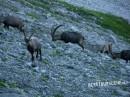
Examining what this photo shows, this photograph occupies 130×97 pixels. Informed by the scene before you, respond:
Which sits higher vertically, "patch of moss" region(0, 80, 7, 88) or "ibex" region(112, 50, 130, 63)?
"patch of moss" region(0, 80, 7, 88)

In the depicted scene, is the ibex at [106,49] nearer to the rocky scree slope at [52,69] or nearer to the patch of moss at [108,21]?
the rocky scree slope at [52,69]

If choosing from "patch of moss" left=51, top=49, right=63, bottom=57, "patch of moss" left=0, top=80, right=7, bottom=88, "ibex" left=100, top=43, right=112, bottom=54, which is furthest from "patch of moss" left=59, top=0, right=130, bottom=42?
"patch of moss" left=0, top=80, right=7, bottom=88

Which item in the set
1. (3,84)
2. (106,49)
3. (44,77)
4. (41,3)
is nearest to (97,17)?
(41,3)

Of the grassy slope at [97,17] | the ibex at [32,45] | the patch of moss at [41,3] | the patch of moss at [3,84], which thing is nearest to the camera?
the patch of moss at [3,84]

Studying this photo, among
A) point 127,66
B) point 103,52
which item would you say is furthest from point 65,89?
point 103,52

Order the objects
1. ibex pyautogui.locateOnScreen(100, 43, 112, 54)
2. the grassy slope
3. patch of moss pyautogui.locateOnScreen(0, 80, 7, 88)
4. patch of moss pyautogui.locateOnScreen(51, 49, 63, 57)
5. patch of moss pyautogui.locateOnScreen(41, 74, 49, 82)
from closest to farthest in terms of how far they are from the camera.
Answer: patch of moss pyautogui.locateOnScreen(0, 80, 7, 88)
patch of moss pyautogui.locateOnScreen(41, 74, 49, 82)
patch of moss pyautogui.locateOnScreen(51, 49, 63, 57)
ibex pyautogui.locateOnScreen(100, 43, 112, 54)
the grassy slope

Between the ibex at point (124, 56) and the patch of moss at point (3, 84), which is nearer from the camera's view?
the patch of moss at point (3, 84)

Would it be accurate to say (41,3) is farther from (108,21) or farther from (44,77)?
(44,77)

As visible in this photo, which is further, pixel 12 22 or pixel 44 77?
pixel 12 22

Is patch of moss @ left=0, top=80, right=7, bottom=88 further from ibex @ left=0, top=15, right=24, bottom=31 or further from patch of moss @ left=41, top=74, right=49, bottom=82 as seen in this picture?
ibex @ left=0, top=15, right=24, bottom=31

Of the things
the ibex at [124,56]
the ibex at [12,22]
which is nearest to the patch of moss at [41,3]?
the ibex at [124,56]

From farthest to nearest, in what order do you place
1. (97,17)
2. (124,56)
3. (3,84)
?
(97,17)
(124,56)
(3,84)

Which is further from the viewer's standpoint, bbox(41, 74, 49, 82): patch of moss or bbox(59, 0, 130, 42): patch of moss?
bbox(59, 0, 130, 42): patch of moss

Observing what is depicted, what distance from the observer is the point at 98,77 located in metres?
30.6
